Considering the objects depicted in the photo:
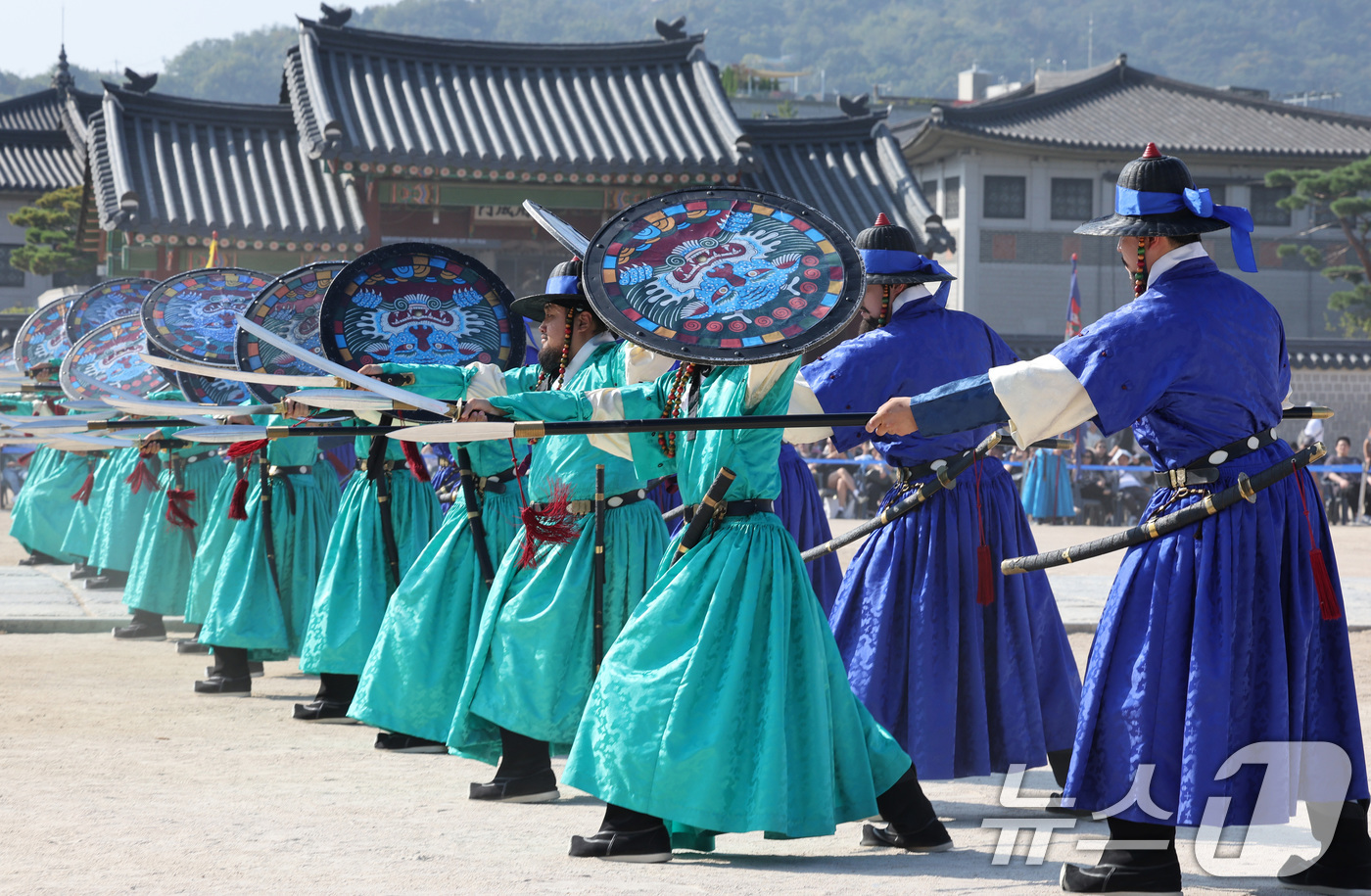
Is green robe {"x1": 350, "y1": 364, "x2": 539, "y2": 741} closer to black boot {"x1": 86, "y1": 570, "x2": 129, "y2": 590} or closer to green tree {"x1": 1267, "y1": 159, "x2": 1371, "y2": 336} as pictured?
black boot {"x1": 86, "y1": 570, "x2": 129, "y2": 590}

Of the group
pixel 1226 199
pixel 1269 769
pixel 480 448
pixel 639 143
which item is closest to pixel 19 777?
pixel 480 448

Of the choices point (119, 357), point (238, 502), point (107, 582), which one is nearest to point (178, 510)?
point (238, 502)

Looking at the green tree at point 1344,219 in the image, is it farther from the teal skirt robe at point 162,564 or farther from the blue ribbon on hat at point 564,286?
the blue ribbon on hat at point 564,286

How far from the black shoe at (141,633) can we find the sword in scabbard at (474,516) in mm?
4293

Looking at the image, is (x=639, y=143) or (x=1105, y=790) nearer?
(x=1105, y=790)

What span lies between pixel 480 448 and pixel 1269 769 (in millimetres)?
3182

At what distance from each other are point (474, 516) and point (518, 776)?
106 centimetres

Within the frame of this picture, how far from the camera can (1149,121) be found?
3042 cm

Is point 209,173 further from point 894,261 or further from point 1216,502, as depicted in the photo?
point 1216,502

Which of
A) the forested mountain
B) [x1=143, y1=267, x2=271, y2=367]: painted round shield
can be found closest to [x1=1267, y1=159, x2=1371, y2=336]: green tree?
[x1=143, y1=267, x2=271, y2=367]: painted round shield

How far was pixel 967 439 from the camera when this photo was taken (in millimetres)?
5074

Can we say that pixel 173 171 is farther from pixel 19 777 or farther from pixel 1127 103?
pixel 1127 103

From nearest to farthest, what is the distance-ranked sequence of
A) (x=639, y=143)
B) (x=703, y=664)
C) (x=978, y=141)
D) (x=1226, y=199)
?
(x=703, y=664) → (x=639, y=143) → (x=978, y=141) → (x=1226, y=199)

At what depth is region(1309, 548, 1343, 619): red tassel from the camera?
3684 mm
